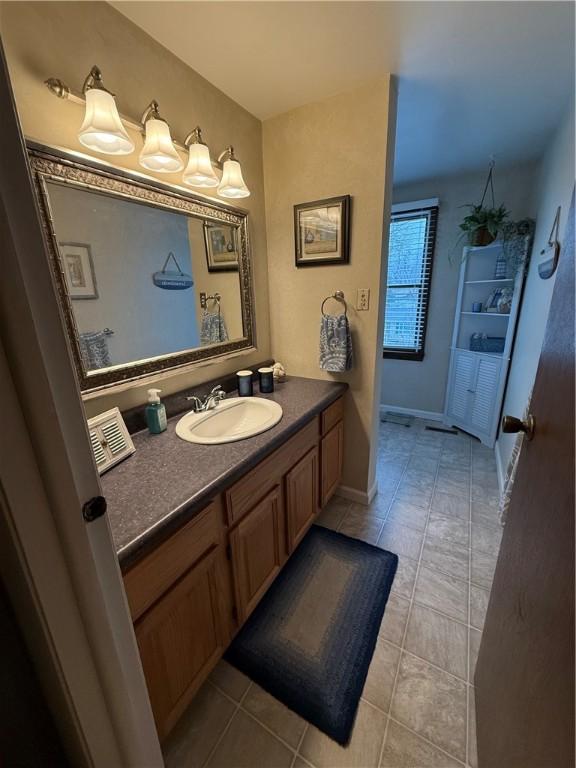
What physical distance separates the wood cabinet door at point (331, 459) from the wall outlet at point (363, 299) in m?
0.69

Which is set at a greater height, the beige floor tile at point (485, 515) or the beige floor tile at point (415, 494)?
the beige floor tile at point (415, 494)

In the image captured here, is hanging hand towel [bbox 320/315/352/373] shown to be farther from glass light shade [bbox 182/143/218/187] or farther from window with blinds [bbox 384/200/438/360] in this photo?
window with blinds [bbox 384/200/438/360]

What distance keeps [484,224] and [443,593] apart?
8.80 feet

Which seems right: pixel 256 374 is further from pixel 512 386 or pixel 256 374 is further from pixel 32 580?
pixel 512 386

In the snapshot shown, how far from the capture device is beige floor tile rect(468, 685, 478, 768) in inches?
36.5

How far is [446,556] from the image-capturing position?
1646 mm

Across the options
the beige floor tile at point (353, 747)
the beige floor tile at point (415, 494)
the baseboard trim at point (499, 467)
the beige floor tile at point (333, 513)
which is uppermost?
the baseboard trim at point (499, 467)

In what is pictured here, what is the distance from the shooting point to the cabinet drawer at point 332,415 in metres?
1.67

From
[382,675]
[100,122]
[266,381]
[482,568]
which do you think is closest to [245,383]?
[266,381]

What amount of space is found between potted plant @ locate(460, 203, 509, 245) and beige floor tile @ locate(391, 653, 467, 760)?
9.50ft

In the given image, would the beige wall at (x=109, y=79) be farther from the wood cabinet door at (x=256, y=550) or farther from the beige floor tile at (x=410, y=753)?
the beige floor tile at (x=410, y=753)

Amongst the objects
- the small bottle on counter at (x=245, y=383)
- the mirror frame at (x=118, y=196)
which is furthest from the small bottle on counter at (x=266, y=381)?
the mirror frame at (x=118, y=196)

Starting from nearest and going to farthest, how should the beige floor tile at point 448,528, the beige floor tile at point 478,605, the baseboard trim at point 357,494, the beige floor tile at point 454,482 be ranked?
the beige floor tile at point 478,605
the beige floor tile at point 448,528
the baseboard trim at point 357,494
the beige floor tile at point 454,482

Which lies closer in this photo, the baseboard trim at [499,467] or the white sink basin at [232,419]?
the white sink basin at [232,419]
